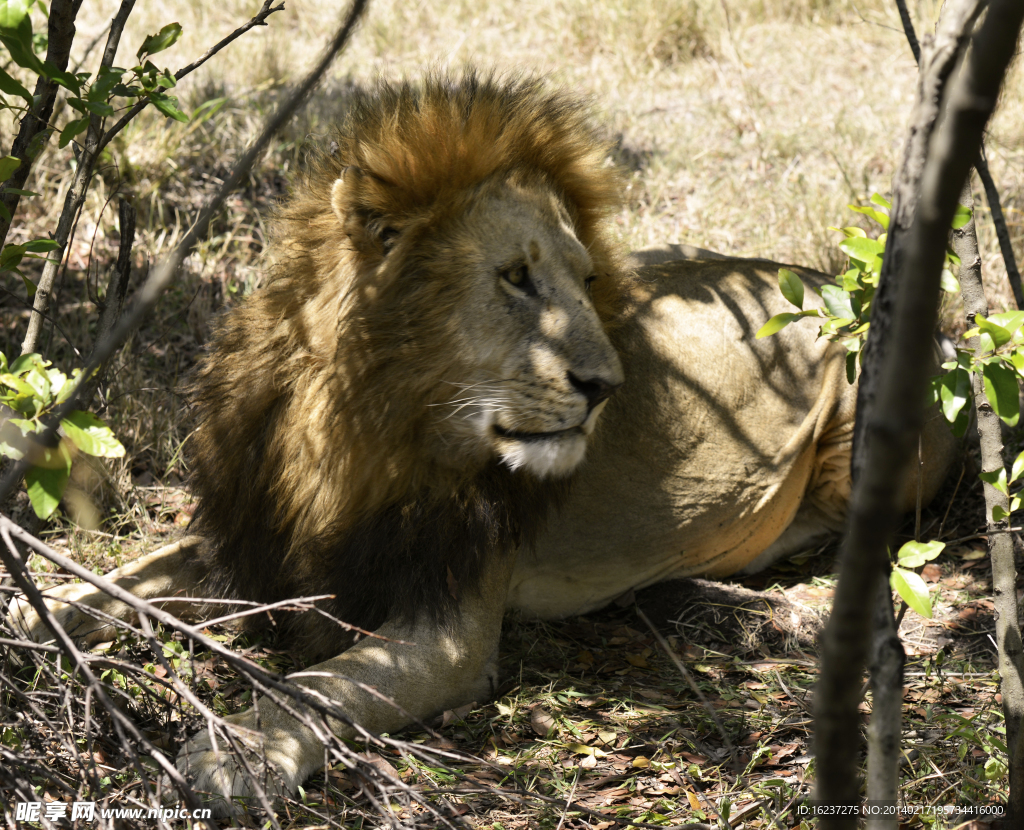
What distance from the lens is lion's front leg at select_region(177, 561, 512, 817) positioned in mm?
2541

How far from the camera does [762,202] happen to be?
6535 mm

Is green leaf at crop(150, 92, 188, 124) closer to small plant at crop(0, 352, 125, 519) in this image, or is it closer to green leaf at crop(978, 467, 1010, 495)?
small plant at crop(0, 352, 125, 519)

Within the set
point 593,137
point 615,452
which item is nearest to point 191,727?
point 615,452

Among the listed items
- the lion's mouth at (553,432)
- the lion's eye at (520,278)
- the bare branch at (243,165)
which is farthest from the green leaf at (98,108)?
the bare branch at (243,165)

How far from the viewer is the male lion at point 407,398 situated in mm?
2727

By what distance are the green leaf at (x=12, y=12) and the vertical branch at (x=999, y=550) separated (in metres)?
2.32

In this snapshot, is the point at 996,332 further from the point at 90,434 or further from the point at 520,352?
the point at 90,434

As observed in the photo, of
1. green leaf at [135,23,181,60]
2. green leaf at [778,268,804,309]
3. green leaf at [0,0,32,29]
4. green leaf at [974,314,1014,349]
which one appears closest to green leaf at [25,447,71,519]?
green leaf at [0,0,32,29]

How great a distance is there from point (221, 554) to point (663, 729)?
1626mm

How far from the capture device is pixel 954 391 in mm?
2127

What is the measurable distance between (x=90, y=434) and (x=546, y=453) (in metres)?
1.28

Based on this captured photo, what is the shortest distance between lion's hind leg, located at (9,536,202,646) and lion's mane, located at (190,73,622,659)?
300 mm

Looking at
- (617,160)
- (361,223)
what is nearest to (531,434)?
(361,223)

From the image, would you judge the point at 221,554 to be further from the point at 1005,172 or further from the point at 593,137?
the point at 1005,172
